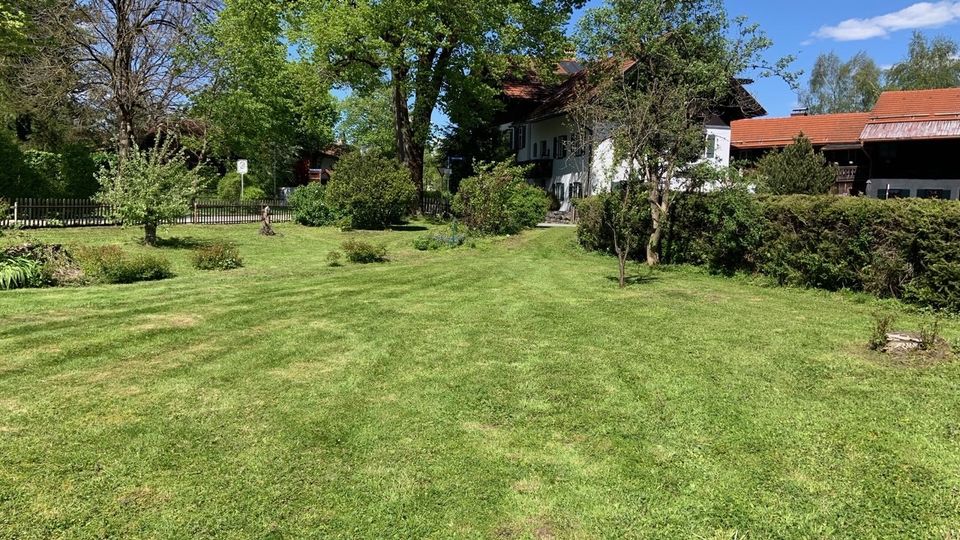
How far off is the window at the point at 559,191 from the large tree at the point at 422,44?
9924 mm

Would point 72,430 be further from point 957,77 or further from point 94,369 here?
point 957,77

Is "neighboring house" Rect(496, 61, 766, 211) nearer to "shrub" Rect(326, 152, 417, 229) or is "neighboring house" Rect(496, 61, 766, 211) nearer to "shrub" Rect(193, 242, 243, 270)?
"shrub" Rect(326, 152, 417, 229)

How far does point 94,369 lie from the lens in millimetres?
6363

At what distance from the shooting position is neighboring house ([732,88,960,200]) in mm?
29203

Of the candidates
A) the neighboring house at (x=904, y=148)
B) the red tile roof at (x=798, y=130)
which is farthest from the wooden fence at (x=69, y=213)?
the red tile roof at (x=798, y=130)

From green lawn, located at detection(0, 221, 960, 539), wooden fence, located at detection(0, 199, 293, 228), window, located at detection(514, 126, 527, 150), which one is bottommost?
green lawn, located at detection(0, 221, 960, 539)

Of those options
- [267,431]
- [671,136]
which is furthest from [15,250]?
[671,136]

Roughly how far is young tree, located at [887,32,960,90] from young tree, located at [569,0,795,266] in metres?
49.9

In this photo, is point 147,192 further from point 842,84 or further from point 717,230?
point 842,84

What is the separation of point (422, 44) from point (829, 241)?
1967 centimetres

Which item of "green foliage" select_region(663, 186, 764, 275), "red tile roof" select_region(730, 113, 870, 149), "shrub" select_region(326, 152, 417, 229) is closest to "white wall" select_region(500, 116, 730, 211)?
"red tile roof" select_region(730, 113, 870, 149)

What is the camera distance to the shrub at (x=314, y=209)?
26344mm

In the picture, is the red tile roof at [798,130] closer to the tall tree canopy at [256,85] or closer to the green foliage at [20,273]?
the tall tree canopy at [256,85]

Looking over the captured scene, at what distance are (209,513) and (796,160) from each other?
2856 centimetres
